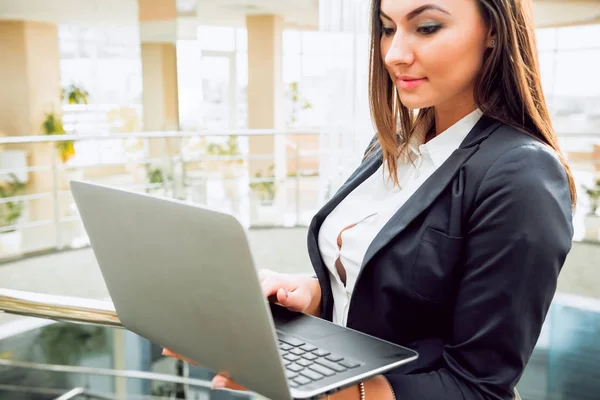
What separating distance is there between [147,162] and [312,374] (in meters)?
4.74

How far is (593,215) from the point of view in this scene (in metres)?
5.41

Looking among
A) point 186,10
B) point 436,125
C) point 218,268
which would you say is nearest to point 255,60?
point 186,10

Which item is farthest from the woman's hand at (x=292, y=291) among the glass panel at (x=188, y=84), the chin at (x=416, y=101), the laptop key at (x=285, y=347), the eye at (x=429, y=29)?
the glass panel at (x=188, y=84)

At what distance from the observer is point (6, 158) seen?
574cm

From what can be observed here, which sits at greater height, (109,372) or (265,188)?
(265,188)

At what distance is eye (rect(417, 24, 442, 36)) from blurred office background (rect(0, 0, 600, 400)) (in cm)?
228

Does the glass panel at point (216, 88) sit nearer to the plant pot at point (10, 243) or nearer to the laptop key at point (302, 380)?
the plant pot at point (10, 243)

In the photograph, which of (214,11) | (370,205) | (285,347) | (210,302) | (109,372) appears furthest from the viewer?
(214,11)

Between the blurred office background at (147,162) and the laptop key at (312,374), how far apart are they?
223cm

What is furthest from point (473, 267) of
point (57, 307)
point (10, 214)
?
point (10, 214)

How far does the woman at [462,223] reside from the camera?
840 mm

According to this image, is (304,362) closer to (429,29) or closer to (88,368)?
(429,29)

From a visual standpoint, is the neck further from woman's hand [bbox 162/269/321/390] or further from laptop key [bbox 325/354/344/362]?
laptop key [bbox 325/354/344/362]

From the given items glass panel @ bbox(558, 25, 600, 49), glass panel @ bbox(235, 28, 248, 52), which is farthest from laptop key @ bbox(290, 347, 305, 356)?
glass panel @ bbox(558, 25, 600, 49)
